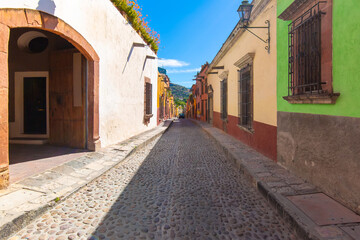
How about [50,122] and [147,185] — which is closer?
[147,185]

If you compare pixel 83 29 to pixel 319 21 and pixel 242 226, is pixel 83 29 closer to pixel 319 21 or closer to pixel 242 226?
pixel 319 21

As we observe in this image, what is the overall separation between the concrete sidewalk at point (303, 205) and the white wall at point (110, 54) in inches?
165

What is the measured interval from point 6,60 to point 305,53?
14.4 feet

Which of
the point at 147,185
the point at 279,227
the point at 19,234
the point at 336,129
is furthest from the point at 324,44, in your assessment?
the point at 19,234

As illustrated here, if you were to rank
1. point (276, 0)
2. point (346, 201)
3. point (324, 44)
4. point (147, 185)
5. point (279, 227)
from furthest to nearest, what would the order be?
point (276, 0) → point (147, 185) → point (324, 44) → point (346, 201) → point (279, 227)

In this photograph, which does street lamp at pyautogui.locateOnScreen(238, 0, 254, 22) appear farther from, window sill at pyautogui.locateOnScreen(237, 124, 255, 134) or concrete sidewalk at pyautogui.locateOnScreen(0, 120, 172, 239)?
concrete sidewalk at pyautogui.locateOnScreen(0, 120, 172, 239)

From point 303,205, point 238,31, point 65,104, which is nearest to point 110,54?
point 65,104

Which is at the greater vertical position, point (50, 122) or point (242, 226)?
point (50, 122)

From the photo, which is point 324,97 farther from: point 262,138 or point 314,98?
point 262,138

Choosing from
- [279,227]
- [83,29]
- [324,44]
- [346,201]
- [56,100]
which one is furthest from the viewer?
[56,100]

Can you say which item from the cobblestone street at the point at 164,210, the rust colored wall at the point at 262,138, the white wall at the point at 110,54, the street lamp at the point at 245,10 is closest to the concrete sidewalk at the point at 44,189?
the cobblestone street at the point at 164,210

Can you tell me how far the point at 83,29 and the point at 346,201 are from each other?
18.6 ft

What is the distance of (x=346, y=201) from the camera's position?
273cm

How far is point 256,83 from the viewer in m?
6.31
